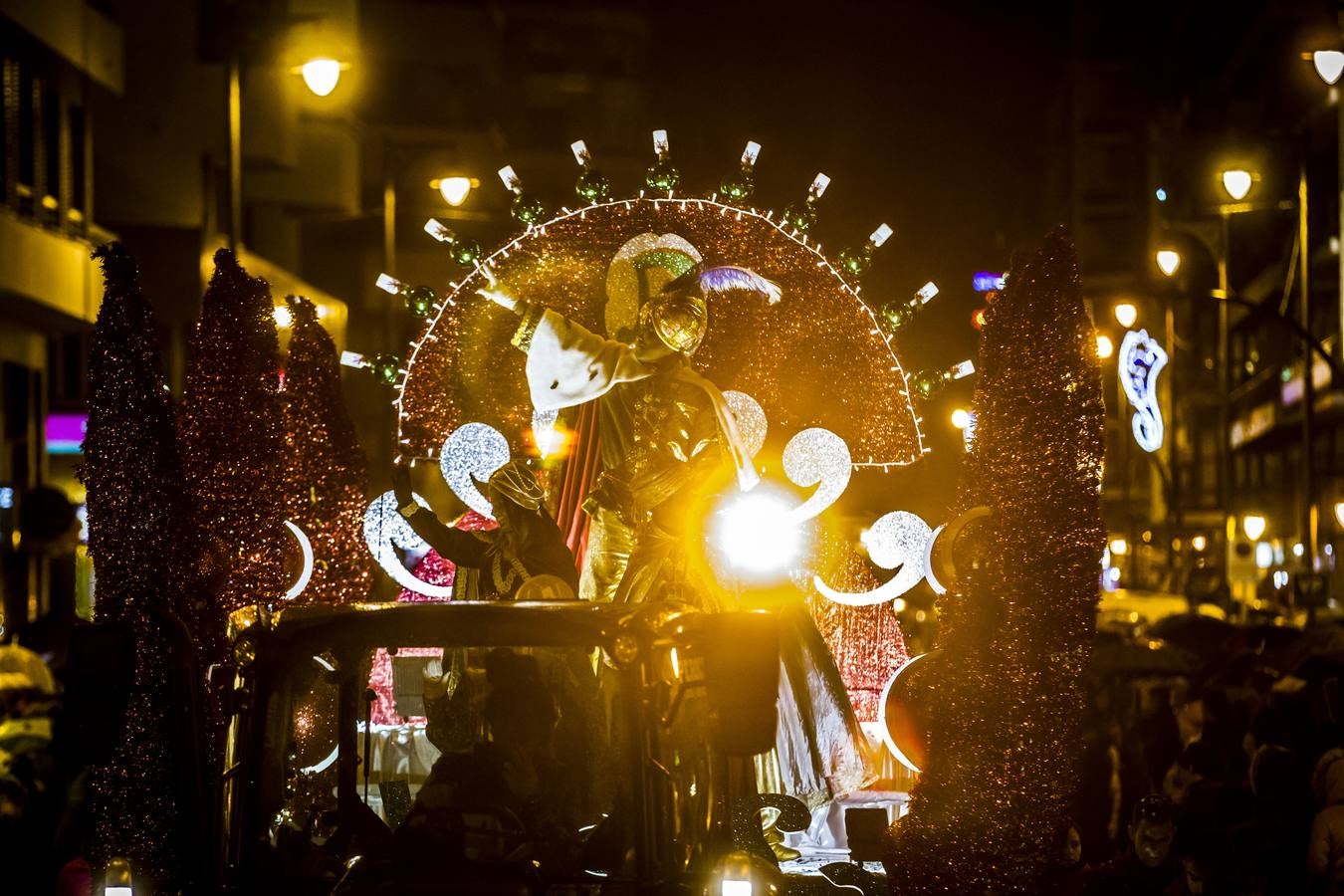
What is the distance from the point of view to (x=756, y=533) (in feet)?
36.6

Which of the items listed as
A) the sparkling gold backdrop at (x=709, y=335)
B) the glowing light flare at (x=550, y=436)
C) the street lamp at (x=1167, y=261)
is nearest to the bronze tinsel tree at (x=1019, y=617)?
the sparkling gold backdrop at (x=709, y=335)

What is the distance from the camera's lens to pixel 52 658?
16.1m

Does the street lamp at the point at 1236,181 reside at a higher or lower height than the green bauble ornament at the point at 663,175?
higher

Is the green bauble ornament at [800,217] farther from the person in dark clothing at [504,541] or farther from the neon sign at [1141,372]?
the neon sign at [1141,372]

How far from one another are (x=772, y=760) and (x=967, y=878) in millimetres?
2199

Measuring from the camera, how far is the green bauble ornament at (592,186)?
39.2 feet

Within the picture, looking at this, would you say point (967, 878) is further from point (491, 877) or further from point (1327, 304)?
point (1327, 304)

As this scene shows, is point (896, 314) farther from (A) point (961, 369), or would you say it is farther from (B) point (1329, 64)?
(B) point (1329, 64)

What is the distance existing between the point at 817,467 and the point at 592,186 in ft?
7.66

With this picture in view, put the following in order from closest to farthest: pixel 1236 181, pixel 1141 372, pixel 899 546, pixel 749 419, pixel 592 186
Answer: pixel 899 546
pixel 749 419
pixel 592 186
pixel 1141 372
pixel 1236 181

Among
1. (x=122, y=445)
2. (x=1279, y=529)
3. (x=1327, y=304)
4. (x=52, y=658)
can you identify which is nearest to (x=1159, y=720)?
(x=122, y=445)

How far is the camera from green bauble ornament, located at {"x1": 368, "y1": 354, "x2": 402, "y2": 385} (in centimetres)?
1195

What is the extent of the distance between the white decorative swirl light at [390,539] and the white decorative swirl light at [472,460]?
530mm

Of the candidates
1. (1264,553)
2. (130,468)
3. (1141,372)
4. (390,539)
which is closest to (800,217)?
(390,539)
